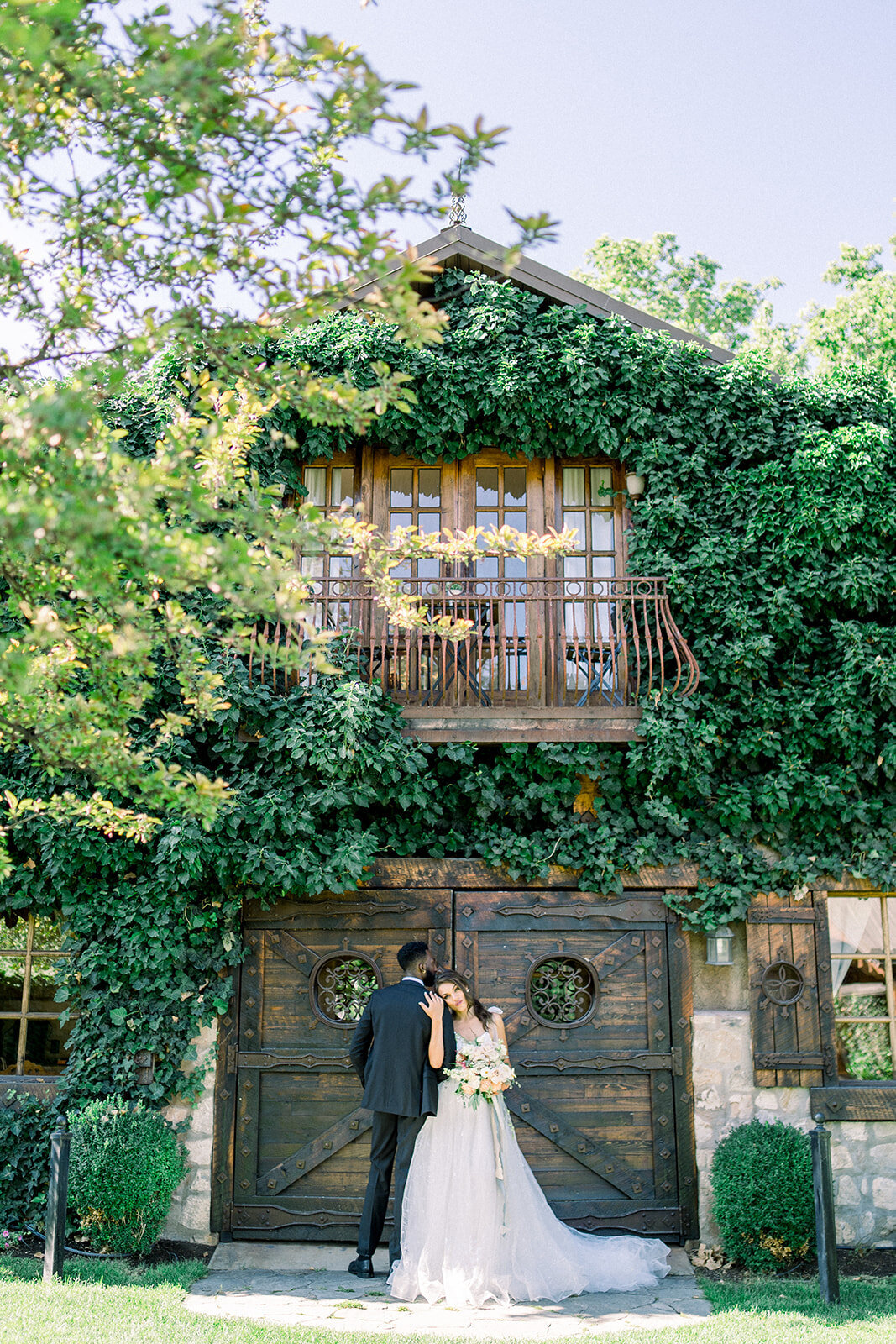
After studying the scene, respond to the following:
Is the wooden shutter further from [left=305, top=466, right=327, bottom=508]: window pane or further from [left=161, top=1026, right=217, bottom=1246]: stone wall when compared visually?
[left=305, top=466, right=327, bottom=508]: window pane

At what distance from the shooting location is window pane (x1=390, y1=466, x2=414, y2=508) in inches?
357

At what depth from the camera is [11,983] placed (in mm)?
8172

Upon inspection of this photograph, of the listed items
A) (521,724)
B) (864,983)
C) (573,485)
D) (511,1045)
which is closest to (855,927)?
(864,983)

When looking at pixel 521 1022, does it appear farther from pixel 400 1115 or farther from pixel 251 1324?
pixel 251 1324

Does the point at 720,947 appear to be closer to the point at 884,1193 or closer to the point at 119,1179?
the point at 884,1193

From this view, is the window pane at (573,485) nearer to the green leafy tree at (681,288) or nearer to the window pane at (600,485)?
the window pane at (600,485)

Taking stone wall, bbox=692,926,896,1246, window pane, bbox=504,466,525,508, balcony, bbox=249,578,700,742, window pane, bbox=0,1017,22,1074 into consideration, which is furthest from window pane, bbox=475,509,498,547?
window pane, bbox=0,1017,22,1074

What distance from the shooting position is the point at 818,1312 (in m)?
5.80

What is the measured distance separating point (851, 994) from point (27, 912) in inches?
250

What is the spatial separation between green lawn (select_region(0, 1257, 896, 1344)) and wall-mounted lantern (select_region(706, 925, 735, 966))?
6.64ft

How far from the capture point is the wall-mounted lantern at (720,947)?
7645 millimetres

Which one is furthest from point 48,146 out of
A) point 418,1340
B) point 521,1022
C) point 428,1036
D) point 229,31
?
point 521,1022

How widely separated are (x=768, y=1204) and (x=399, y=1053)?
2599mm

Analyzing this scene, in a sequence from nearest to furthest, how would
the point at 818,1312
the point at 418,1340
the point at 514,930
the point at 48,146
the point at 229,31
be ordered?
the point at 229,31, the point at 48,146, the point at 418,1340, the point at 818,1312, the point at 514,930
